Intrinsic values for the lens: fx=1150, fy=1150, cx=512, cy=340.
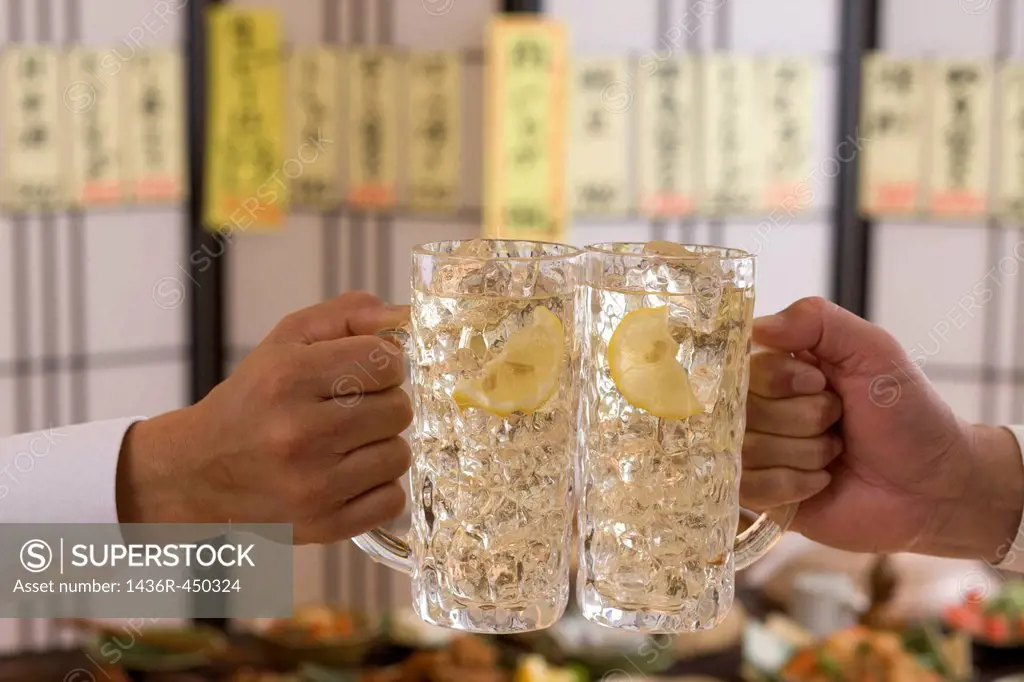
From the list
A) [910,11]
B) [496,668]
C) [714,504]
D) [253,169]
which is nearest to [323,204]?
[253,169]

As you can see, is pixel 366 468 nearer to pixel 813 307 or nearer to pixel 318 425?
pixel 318 425

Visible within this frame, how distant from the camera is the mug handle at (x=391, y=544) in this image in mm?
874

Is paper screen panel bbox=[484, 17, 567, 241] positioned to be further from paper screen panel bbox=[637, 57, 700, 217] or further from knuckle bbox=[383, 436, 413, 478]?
knuckle bbox=[383, 436, 413, 478]

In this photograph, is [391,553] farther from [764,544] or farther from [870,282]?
[870,282]

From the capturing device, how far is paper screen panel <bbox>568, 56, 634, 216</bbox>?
272 centimetres

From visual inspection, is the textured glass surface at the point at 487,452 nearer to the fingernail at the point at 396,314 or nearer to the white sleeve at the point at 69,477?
the fingernail at the point at 396,314

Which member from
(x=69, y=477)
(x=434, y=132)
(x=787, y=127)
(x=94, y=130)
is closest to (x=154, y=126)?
(x=94, y=130)

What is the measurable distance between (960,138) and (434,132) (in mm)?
1251

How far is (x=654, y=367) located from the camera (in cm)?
78

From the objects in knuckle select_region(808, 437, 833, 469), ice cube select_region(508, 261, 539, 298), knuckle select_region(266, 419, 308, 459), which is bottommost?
knuckle select_region(808, 437, 833, 469)

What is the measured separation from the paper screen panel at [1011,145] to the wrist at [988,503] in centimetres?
178

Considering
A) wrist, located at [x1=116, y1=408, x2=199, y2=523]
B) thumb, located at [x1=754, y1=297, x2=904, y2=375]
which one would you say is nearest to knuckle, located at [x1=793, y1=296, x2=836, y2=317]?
thumb, located at [x1=754, y1=297, x2=904, y2=375]

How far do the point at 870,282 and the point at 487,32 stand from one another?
43.5 inches

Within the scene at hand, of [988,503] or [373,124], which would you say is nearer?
[988,503]
